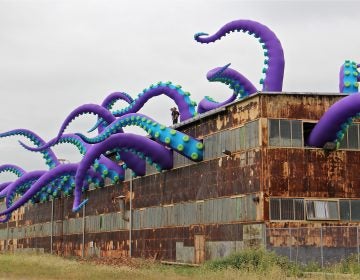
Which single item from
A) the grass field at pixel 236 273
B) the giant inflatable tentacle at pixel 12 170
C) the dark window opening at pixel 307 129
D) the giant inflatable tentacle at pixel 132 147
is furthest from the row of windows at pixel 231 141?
the giant inflatable tentacle at pixel 12 170

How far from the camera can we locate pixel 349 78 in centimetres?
3203

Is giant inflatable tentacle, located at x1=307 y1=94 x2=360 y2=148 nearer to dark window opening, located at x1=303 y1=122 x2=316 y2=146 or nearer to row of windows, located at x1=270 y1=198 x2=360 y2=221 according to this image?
dark window opening, located at x1=303 y1=122 x2=316 y2=146

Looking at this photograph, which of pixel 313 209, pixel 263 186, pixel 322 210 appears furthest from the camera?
pixel 322 210

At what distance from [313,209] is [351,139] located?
4.15 metres

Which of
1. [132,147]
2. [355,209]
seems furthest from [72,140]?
[355,209]

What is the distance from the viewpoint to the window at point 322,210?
94.6 feet

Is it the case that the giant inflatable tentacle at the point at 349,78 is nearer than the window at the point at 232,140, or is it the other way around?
the window at the point at 232,140

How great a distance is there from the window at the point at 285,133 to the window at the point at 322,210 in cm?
285

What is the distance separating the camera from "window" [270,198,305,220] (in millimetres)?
28434

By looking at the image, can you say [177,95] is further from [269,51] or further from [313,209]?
[313,209]

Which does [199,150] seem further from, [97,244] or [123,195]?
[97,244]

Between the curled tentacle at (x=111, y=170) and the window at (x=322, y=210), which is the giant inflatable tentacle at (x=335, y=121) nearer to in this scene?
the window at (x=322, y=210)

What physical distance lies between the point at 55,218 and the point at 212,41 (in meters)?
31.8

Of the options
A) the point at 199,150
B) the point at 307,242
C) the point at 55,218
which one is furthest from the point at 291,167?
the point at 55,218
